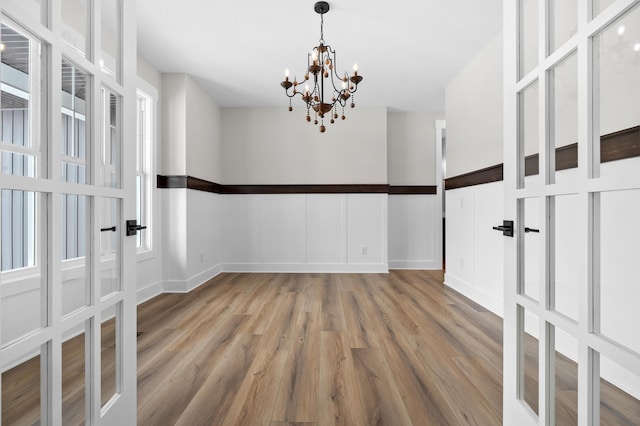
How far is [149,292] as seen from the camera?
130 inches

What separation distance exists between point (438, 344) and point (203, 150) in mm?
3440

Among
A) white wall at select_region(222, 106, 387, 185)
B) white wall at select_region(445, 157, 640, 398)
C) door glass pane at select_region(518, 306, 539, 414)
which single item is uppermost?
white wall at select_region(222, 106, 387, 185)

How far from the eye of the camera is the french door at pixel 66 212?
2.21ft

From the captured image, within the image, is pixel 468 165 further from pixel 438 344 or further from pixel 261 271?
pixel 261 271

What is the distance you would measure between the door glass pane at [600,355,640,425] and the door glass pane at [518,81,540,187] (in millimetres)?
517

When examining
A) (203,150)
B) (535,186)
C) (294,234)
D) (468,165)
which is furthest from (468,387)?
(203,150)

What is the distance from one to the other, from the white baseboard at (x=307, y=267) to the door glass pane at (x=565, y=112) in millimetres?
3904

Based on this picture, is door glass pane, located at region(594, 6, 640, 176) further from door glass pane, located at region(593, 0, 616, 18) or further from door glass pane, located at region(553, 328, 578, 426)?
door glass pane, located at region(553, 328, 578, 426)

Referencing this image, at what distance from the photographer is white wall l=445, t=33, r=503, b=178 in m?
2.84

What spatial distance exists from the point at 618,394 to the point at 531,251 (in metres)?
0.43

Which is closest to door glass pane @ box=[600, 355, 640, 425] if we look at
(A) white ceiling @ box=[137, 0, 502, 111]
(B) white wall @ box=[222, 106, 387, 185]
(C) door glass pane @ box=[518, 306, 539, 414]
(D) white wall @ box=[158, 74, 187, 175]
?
(C) door glass pane @ box=[518, 306, 539, 414]

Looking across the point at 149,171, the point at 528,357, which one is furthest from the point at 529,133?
the point at 149,171

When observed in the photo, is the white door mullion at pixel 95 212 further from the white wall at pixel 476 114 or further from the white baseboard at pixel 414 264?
the white baseboard at pixel 414 264

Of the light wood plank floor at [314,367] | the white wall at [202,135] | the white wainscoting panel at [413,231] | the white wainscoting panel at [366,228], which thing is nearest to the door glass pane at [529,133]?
the light wood plank floor at [314,367]
